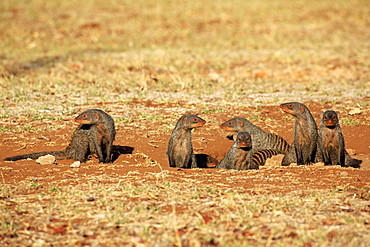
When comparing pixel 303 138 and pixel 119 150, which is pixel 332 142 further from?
pixel 119 150

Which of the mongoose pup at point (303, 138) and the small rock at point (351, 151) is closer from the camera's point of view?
the mongoose pup at point (303, 138)

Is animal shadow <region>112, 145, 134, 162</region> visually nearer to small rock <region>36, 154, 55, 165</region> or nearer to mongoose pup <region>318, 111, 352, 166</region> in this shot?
small rock <region>36, 154, 55, 165</region>

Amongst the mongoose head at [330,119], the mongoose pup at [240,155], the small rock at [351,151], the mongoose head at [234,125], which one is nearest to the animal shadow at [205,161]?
the mongoose pup at [240,155]

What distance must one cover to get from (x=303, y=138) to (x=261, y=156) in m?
0.57

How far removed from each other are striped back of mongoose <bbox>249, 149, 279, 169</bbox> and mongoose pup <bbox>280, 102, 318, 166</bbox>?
290 millimetres

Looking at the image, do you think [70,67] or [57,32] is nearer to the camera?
[70,67]

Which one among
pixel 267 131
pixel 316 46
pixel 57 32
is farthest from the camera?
pixel 57 32

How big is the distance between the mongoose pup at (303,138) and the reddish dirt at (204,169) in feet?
1.02

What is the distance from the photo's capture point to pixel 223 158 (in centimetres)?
620

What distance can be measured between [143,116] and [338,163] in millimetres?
2886

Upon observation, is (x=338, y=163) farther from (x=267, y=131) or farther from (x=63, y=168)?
(x=63, y=168)

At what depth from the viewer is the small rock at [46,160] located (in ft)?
17.8

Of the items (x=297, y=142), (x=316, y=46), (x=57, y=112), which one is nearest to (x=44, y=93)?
(x=57, y=112)

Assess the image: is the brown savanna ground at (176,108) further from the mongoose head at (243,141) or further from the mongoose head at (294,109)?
the mongoose head at (294,109)
